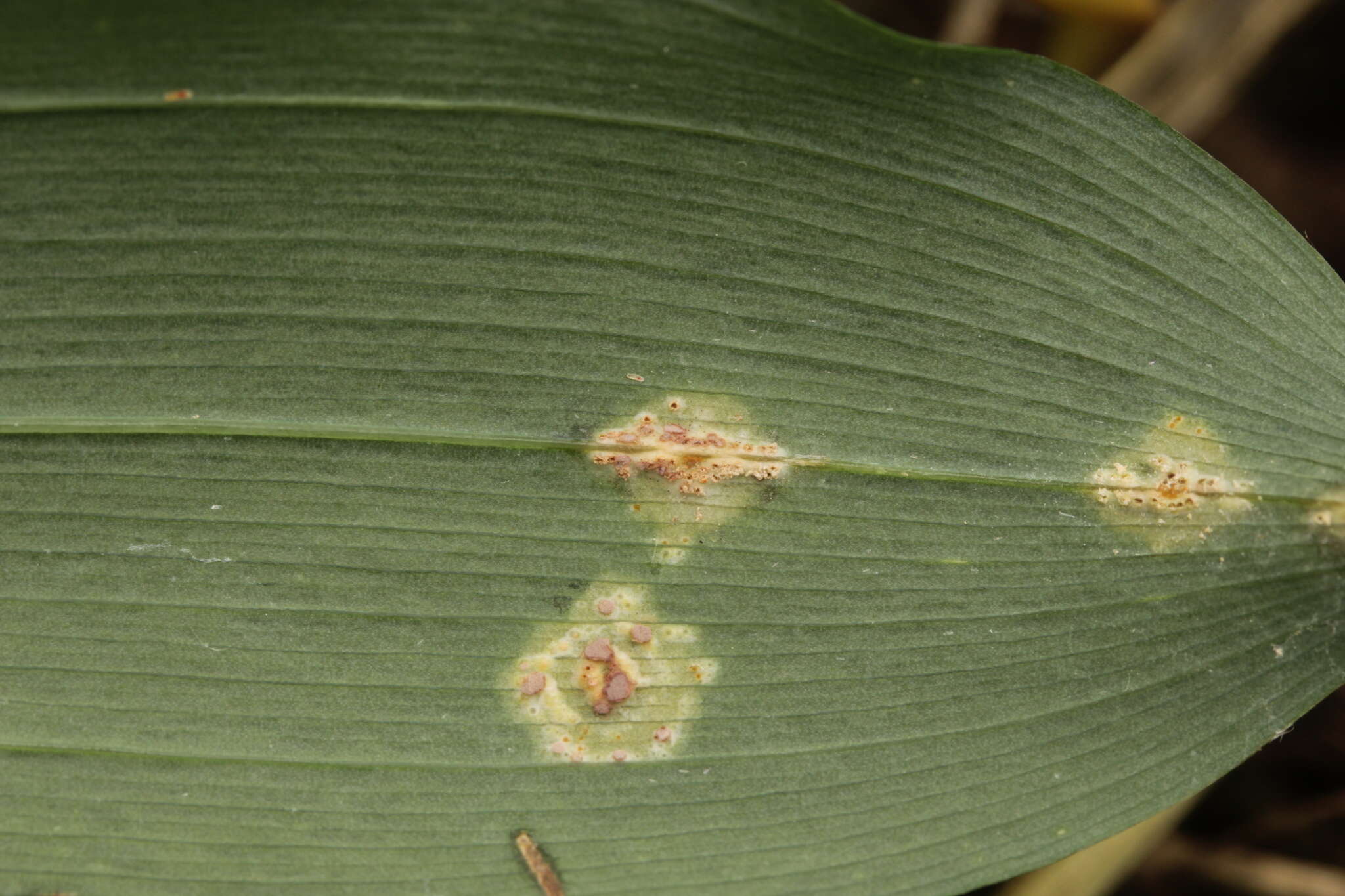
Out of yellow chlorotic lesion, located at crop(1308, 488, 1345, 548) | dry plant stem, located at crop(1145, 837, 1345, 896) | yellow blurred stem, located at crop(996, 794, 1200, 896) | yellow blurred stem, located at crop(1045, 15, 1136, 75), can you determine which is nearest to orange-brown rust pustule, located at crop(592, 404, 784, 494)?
yellow chlorotic lesion, located at crop(1308, 488, 1345, 548)

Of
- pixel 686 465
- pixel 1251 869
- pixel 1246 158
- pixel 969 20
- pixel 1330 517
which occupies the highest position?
pixel 969 20

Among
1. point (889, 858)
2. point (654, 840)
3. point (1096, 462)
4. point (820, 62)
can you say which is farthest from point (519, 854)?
point (820, 62)

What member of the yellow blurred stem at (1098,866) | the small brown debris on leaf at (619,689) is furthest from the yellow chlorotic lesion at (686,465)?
the yellow blurred stem at (1098,866)

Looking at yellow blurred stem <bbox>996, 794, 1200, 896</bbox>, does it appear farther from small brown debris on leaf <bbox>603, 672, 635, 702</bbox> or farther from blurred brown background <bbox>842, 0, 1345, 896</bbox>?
small brown debris on leaf <bbox>603, 672, 635, 702</bbox>

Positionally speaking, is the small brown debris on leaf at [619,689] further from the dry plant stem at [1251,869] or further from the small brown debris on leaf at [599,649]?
the dry plant stem at [1251,869]

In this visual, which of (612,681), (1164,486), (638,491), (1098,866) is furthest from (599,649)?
(1098,866)

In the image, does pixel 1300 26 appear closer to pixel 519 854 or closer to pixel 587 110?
pixel 587 110

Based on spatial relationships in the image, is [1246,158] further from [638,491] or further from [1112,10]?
[638,491]
